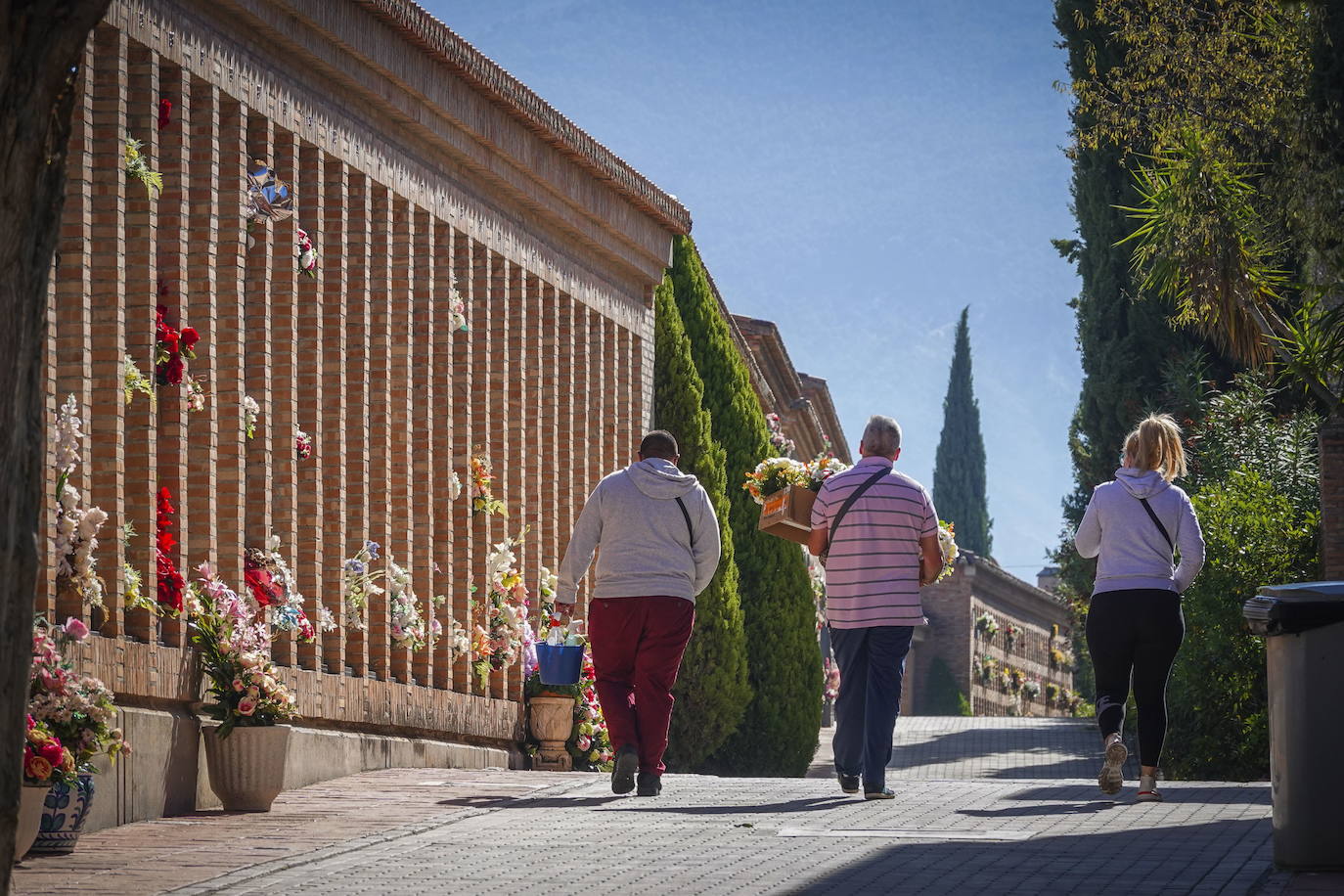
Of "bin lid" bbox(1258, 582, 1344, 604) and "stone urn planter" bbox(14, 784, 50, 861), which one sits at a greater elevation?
"bin lid" bbox(1258, 582, 1344, 604)

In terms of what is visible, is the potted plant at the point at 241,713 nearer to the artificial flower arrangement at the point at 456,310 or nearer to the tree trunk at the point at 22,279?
the artificial flower arrangement at the point at 456,310

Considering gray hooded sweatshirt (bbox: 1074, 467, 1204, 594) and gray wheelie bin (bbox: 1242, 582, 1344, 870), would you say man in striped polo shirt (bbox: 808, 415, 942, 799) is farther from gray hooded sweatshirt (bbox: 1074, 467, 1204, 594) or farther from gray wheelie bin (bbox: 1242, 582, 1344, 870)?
gray wheelie bin (bbox: 1242, 582, 1344, 870)

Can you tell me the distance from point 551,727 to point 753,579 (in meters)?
4.65

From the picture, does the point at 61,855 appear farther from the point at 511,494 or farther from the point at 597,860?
the point at 511,494

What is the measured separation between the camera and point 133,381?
33.3 feet

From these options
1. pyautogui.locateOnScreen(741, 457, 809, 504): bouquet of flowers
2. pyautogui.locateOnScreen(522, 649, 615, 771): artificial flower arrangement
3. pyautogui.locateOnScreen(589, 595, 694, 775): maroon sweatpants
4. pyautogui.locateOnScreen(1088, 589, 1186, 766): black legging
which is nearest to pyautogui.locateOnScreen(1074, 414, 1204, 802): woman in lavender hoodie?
pyautogui.locateOnScreen(1088, 589, 1186, 766): black legging

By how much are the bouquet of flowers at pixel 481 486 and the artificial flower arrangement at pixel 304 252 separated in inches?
113

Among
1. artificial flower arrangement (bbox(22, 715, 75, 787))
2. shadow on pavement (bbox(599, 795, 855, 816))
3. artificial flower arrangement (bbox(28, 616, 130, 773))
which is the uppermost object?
artificial flower arrangement (bbox(28, 616, 130, 773))

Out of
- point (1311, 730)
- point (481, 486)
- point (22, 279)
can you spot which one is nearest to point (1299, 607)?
point (1311, 730)

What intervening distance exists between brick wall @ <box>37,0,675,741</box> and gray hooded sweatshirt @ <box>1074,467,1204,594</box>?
458 cm

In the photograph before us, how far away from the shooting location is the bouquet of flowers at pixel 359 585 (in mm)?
12781

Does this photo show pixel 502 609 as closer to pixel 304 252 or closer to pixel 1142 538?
pixel 304 252

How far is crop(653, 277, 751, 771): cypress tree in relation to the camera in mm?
18297

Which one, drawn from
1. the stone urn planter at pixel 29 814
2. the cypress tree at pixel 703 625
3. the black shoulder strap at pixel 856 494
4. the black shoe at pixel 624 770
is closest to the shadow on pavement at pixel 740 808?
the black shoe at pixel 624 770
